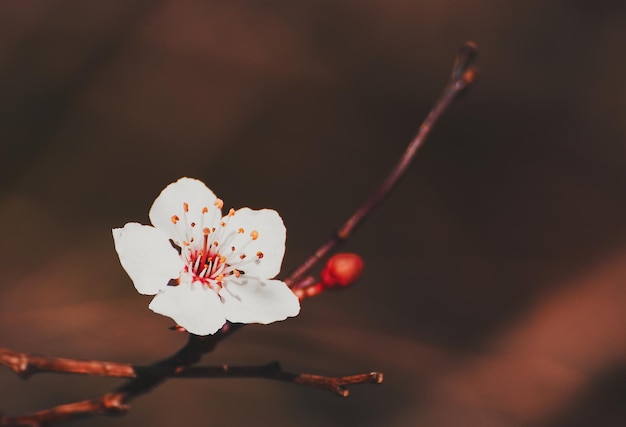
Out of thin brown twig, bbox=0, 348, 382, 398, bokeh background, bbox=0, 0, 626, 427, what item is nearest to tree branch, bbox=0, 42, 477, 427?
thin brown twig, bbox=0, 348, 382, 398

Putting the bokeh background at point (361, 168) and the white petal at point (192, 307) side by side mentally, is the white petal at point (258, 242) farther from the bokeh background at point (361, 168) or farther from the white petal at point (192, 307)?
the bokeh background at point (361, 168)

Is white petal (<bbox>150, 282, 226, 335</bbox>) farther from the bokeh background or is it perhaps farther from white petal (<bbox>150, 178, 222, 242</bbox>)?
the bokeh background

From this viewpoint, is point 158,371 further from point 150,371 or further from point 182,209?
point 182,209

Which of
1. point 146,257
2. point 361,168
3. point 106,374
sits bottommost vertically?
point 106,374

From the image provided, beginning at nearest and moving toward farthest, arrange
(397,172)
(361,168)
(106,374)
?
(106,374) → (397,172) → (361,168)

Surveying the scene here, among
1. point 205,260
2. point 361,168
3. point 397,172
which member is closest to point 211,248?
point 205,260

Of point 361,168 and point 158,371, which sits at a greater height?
point 361,168
